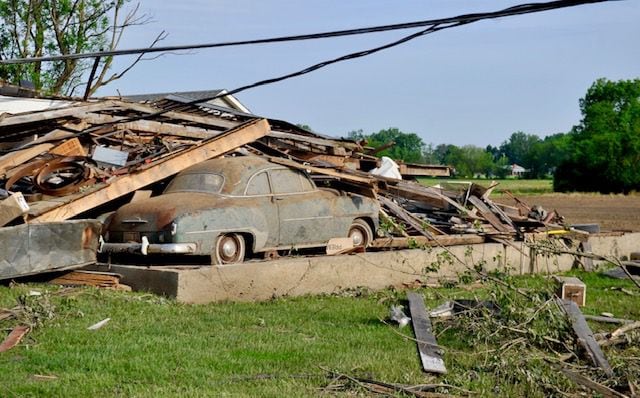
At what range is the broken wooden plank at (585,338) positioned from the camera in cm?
804

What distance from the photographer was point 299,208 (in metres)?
14.6

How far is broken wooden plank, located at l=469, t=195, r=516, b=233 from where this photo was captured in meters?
18.0

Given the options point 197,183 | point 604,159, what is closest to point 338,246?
point 197,183

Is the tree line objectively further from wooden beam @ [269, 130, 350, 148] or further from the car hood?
the car hood

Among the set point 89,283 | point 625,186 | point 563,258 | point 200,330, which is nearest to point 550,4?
point 200,330

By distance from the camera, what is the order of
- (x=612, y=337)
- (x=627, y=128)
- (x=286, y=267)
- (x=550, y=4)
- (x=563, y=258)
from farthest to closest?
(x=627, y=128)
(x=563, y=258)
(x=286, y=267)
(x=612, y=337)
(x=550, y=4)

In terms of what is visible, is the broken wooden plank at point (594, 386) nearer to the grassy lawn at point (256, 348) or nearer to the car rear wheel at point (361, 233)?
the grassy lawn at point (256, 348)

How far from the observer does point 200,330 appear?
980 cm

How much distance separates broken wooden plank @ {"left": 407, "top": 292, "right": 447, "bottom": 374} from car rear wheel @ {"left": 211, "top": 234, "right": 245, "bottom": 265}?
315cm

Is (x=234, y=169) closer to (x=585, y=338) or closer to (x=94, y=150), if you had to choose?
(x=94, y=150)

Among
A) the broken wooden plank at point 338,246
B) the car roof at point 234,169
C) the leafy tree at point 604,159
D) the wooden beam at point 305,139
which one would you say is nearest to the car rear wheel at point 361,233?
the broken wooden plank at point 338,246

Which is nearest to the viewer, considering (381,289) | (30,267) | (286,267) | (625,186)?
(30,267)

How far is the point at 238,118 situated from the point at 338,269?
8423 mm

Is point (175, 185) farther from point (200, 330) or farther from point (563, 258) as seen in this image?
point (563, 258)
